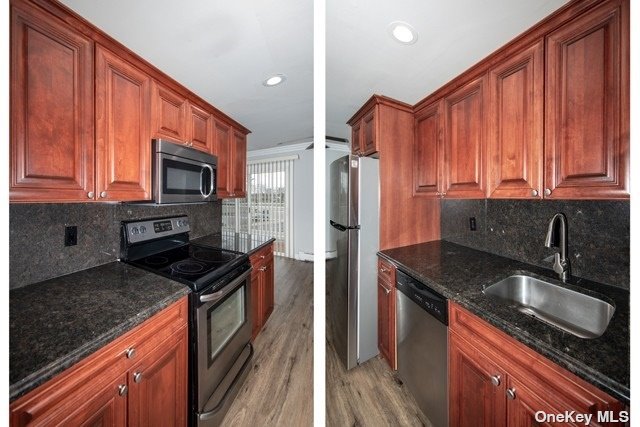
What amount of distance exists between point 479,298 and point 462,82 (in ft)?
3.59

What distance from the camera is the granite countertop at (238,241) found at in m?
0.85

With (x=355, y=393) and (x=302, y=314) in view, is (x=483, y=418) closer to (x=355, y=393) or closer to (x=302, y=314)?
(x=355, y=393)

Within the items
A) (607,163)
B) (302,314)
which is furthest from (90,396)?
(607,163)

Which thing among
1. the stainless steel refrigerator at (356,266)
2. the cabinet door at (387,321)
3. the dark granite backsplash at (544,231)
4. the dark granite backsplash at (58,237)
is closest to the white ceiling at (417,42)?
the stainless steel refrigerator at (356,266)

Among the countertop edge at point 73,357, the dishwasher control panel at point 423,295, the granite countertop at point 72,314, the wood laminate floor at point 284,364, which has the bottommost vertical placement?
the wood laminate floor at point 284,364

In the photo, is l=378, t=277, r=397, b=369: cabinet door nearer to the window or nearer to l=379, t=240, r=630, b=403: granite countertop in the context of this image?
l=379, t=240, r=630, b=403: granite countertop

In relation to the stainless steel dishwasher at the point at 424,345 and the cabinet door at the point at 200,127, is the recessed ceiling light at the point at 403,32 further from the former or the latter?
the stainless steel dishwasher at the point at 424,345

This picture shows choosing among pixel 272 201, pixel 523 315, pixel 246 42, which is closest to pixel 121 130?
pixel 246 42

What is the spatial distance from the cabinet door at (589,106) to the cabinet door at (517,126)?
0.12ft

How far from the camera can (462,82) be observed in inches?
47.1

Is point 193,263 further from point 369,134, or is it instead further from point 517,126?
point 517,126

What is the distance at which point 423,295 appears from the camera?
1.05 meters

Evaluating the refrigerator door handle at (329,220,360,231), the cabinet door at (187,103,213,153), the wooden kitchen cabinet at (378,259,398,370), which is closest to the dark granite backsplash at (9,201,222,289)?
the cabinet door at (187,103,213,153)

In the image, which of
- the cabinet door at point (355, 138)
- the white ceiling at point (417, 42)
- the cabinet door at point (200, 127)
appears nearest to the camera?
the white ceiling at point (417, 42)
